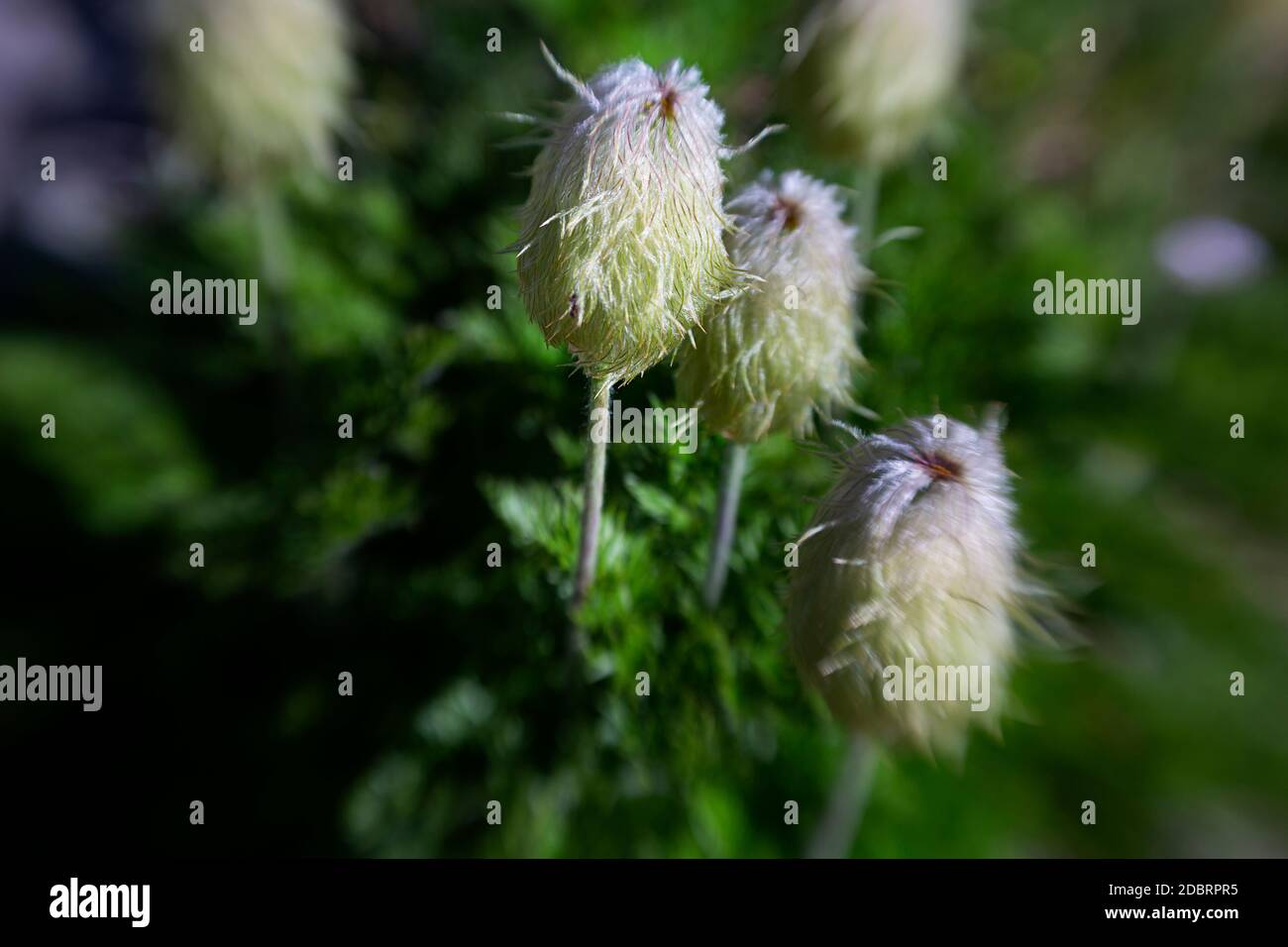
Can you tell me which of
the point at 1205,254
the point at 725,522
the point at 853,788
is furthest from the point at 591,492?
the point at 1205,254

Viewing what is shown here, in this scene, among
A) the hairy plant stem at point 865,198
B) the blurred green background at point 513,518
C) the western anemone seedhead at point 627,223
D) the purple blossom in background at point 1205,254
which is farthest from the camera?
the purple blossom in background at point 1205,254

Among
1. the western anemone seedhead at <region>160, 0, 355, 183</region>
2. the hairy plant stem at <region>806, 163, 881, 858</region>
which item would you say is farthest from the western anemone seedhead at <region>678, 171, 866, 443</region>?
the western anemone seedhead at <region>160, 0, 355, 183</region>

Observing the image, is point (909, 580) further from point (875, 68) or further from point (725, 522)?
point (875, 68)

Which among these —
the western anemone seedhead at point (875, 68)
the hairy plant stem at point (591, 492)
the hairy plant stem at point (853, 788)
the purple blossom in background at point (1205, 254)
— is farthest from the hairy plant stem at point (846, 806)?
the purple blossom in background at point (1205, 254)

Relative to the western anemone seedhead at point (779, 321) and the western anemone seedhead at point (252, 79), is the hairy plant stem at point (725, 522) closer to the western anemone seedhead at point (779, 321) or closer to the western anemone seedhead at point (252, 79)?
the western anemone seedhead at point (779, 321)

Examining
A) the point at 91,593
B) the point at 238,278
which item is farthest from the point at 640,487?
the point at 91,593

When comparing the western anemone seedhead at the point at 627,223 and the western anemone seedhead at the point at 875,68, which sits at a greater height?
the western anemone seedhead at the point at 875,68

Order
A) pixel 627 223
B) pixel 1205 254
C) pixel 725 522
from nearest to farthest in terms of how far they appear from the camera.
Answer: pixel 627 223, pixel 725 522, pixel 1205 254
